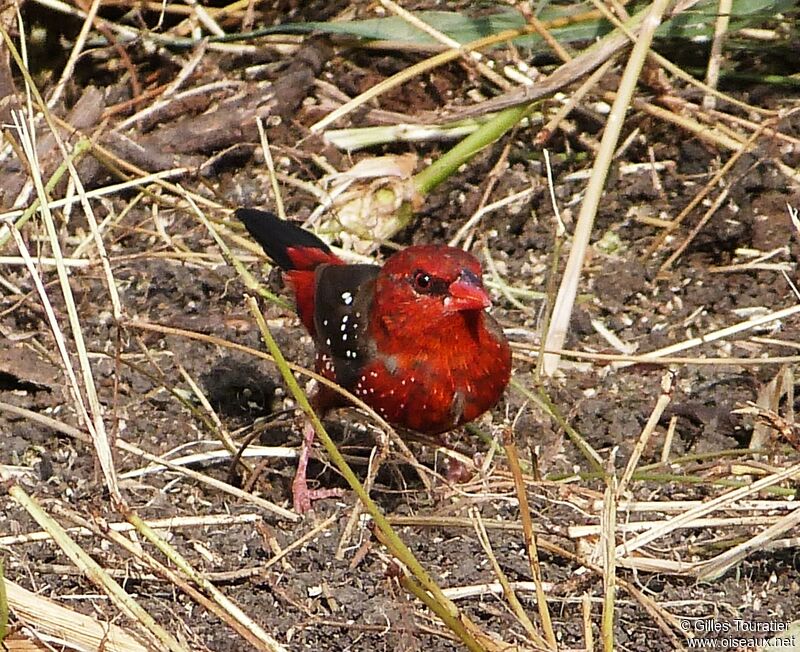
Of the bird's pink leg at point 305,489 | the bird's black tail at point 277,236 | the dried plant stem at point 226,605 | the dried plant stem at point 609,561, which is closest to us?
the dried plant stem at point 609,561

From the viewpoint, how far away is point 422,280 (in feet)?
13.4

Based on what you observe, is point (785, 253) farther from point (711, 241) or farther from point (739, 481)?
point (739, 481)

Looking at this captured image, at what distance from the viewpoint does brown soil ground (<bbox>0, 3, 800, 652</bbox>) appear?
3521mm

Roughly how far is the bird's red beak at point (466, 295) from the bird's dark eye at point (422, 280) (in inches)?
3.0

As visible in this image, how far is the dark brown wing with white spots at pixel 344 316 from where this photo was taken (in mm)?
4258

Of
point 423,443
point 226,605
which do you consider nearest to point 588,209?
point 423,443

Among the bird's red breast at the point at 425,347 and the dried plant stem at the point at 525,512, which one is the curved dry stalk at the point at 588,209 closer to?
the bird's red breast at the point at 425,347

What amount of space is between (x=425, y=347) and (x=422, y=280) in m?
0.21

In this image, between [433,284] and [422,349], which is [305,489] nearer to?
[422,349]

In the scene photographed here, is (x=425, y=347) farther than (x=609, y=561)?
Yes

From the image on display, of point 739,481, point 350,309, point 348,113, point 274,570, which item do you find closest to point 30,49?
point 348,113

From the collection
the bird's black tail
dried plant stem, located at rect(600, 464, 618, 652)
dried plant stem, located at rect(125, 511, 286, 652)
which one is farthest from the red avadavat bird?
dried plant stem, located at rect(600, 464, 618, 652)

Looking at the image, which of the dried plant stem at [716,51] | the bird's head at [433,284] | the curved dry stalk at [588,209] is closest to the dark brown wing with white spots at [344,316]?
the bird's head at [433,284]

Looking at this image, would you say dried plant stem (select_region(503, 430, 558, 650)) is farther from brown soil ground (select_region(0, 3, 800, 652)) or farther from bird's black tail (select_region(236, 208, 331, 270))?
bird's black tail (select_region(236, 208, 331, 270))
